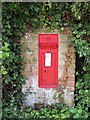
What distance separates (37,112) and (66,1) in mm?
1891

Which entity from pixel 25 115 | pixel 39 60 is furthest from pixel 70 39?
pixel 25 115

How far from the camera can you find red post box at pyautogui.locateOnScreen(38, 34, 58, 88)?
20.3ft

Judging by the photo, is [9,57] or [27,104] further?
[27,104]

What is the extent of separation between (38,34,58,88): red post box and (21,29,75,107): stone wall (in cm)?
7

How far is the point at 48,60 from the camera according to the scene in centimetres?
621

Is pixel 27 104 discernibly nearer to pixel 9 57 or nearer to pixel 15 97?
pixel 15 97

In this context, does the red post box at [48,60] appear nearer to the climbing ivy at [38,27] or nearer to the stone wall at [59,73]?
the stone wall at [59,73]

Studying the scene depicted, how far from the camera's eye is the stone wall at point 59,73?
625 centimetres

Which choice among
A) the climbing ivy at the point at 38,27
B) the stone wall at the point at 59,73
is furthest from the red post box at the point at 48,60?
the climbing ivy at the point at 38,27

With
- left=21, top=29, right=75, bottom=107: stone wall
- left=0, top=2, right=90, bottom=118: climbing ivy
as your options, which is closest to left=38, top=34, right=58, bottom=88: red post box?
left=21, top=29, right=75, bottom=107: stone wall

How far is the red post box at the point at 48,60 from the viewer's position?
20.3 ft

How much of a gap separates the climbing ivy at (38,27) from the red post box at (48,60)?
0.67 feet

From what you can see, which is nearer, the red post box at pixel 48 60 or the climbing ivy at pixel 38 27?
the climbing ivy at pixel 38 27

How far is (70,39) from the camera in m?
6.20
